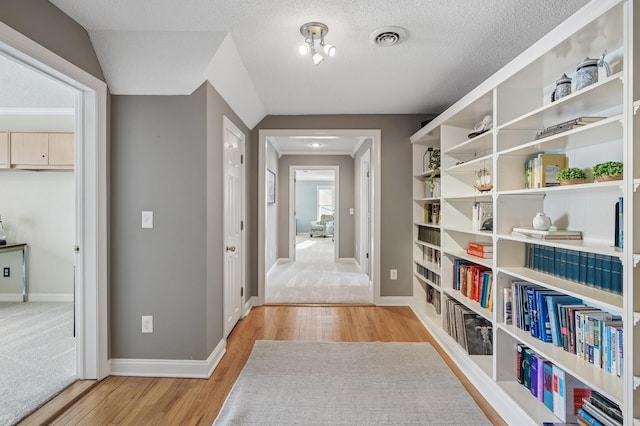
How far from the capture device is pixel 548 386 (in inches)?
72.7

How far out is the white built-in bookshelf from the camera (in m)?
1.22

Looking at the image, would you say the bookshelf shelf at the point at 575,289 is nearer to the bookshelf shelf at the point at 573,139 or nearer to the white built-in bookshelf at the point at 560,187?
the white built-in bookshelf at the point at 560,187

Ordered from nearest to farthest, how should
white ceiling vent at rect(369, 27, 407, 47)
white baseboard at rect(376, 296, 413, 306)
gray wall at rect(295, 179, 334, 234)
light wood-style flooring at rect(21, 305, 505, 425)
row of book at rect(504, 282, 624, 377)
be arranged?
1. row of book at rect(504, 282, 624, 377)
2. light wood-style flooring at rect(21, 305, 505, 425)
3. white ceiling vent at rect(369, 27, 407, 47)
4. white baseboard at rect(376, 296, 413, 306)
5. gray wall at rect(295, 179, 334, 234)

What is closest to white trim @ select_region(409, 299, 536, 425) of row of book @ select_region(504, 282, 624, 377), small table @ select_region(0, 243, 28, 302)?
row of book @ select_region(504, 282, 624, 377)

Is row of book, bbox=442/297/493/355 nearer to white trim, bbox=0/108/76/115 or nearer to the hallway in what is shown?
Result: the hallway

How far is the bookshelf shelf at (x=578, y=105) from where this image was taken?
140cm

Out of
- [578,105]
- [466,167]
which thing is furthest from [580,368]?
[466,167]

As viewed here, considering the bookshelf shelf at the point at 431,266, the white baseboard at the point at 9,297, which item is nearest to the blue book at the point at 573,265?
the bookshelf shelf at the point at 431,266

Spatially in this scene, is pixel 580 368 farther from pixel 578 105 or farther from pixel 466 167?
pixel 466 167

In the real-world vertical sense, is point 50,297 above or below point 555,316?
below

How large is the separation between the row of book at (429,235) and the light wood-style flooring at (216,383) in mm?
833

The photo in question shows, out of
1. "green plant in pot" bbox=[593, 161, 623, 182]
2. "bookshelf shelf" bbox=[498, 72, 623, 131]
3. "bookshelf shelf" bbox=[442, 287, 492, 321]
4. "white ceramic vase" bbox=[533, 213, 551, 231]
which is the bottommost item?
"bookshelf shelf" bbox=[442, 287, 492, 321]

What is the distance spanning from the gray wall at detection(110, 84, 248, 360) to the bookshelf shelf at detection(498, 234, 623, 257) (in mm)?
2005

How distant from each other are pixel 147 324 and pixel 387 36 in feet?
8.31
